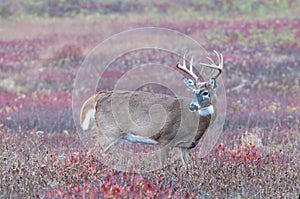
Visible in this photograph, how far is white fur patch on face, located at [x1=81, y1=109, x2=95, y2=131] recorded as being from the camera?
9008 mm

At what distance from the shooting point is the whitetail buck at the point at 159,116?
27.3 feet

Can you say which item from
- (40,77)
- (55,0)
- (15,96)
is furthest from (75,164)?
(55,0)

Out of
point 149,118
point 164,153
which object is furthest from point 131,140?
point 164,153

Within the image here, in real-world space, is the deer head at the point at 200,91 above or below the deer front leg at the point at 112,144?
above

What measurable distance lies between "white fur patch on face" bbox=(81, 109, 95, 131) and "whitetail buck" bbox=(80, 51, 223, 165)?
12 millimetres

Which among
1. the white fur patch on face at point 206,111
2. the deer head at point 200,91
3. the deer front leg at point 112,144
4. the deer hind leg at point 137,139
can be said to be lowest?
the deer front leg at point 112,144

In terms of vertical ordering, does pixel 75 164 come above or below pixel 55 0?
above

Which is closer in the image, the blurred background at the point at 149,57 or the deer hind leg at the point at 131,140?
the deer hind leg at the point at 131,140

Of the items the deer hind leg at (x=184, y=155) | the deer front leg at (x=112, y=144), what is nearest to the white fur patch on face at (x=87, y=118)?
the deer front leg at (x=112, y=144)

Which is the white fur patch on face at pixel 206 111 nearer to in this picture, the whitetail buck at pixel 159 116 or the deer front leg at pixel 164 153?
the whitetail buck at pixel 159 116

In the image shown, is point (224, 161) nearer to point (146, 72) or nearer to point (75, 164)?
point (75, 164)

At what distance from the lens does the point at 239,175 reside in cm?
712

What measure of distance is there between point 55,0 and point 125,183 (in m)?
23.1

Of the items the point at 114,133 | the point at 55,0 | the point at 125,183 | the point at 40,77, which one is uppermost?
the point at 125,183
